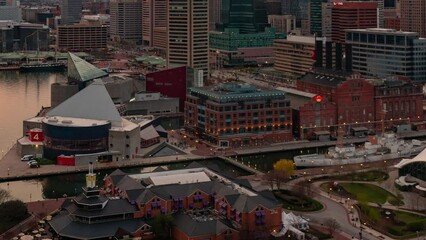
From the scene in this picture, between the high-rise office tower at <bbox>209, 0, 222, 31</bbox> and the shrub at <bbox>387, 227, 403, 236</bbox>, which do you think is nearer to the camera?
the shrub at <bbox>387, 227, 403, 236</bbox>

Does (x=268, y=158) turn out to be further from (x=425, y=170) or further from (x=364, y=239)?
(x=364, y=239)

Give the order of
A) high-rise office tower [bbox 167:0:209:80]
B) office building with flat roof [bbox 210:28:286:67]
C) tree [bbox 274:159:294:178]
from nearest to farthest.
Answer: tree [bbox 274:159:294:178] < high-rise office tower [bbox 167:0:209:80] < office building with flat roof [bbox 210:28:286:67]

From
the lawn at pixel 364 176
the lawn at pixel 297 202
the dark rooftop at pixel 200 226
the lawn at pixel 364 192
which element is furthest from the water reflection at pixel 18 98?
the lawn at pixel 364 192

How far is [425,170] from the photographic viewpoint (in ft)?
78.8

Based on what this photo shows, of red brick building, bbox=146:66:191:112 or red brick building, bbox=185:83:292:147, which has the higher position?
red brick building, bbox=146:66:191:112

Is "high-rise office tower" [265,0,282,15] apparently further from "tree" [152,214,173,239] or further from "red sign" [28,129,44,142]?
"tree" [152,214,173,239]

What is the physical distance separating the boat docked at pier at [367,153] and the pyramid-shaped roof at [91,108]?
7540 millimetres

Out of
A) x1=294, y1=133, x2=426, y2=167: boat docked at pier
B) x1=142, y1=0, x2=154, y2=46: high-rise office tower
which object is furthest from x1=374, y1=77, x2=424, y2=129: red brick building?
x1=142, y1=0, x2=154, y2=46: high-rise office tower

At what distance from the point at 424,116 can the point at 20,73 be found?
36066 mm

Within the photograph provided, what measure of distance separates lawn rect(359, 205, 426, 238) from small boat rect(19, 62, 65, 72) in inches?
1803

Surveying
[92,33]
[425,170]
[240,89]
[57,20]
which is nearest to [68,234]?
[425,170]

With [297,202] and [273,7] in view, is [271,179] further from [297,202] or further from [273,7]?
[273,7]

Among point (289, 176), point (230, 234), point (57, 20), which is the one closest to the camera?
point (230, 234)

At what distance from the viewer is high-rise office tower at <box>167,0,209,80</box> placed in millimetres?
45812
